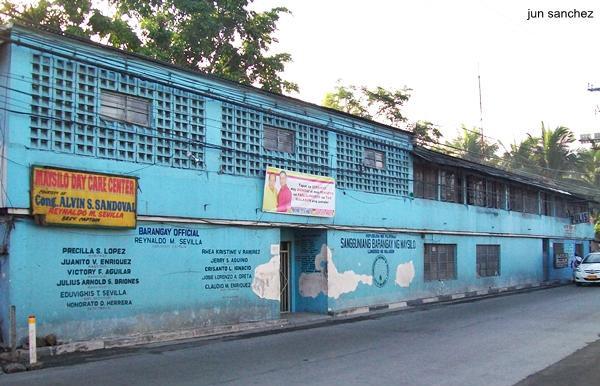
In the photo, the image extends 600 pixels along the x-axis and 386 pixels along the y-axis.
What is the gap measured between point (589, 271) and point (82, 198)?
965 inches

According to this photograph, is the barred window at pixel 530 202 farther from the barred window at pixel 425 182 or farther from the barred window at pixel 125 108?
the barred window at pixel 125 108

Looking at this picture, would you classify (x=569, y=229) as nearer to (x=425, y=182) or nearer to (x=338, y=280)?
(x=425, y=182)

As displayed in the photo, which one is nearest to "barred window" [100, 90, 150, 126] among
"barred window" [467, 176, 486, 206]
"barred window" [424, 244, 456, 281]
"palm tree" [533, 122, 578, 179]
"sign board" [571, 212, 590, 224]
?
"barred window" [424, 244, 456, 281]

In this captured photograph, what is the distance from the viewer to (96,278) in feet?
36.2

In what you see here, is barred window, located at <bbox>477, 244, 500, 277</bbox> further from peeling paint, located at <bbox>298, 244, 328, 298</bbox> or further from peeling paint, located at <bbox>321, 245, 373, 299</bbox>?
peeling paint, located at <bbox>298, 244, 328, 298</bbox>

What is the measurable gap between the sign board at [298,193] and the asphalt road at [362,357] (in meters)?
3.24

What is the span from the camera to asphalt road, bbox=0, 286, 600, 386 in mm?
8008

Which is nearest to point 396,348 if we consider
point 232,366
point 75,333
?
point 232,366

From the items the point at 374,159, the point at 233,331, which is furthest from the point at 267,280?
the point at 374,159

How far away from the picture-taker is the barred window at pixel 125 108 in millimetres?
11602

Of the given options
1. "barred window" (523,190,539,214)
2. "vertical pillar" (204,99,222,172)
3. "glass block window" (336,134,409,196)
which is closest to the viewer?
"vertical pillar" (204,99,222,172)

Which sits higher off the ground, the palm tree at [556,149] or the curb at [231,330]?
the palm tree at [556,149]

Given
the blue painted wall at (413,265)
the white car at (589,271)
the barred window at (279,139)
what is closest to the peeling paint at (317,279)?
the blue painted wall at (413,265)

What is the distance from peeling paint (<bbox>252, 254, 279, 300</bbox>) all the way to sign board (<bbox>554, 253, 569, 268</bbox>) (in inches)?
936
